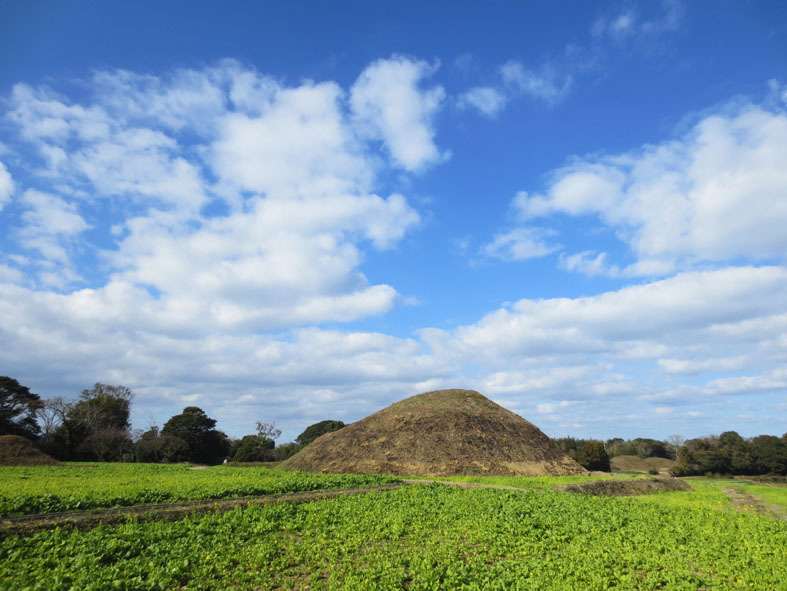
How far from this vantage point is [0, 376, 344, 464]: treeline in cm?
5034

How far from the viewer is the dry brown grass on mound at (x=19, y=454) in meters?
35.4

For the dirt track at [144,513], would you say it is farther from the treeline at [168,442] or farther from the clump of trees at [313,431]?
the clump of trees at [313,431]

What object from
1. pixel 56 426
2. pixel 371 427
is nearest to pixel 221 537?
pixel 371 427

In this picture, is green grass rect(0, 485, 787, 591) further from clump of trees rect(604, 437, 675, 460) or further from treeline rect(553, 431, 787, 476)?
clump of trees rect(604, 437, 675, 460)

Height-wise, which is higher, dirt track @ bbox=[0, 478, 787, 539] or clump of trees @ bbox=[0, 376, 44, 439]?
clump of trees @ bbox=[0, 376, 44, 439]

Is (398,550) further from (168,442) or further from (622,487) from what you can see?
(168,442)

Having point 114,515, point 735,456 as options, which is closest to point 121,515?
point 114,515

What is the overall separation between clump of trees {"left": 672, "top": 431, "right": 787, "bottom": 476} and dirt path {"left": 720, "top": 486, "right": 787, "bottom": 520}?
1360 inches

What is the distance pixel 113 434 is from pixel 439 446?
41887mm

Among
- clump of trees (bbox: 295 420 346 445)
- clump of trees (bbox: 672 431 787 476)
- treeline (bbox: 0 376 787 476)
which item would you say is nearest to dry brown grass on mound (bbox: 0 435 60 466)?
treeline (bbox: 0 376 787 476)

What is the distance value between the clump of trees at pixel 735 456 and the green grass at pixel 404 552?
165ft

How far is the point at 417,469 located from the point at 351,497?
58.2 ft

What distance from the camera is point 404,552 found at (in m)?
10.4

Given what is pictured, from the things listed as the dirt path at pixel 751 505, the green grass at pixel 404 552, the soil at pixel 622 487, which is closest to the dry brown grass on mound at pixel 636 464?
the soil at pixel 622 487
